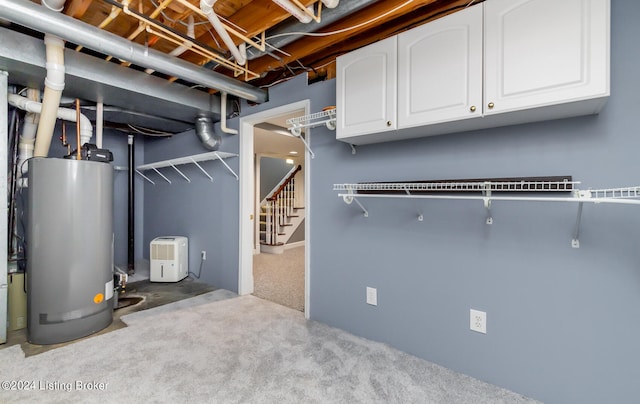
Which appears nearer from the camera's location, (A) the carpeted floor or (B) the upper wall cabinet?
(B) the upper wall cabinet

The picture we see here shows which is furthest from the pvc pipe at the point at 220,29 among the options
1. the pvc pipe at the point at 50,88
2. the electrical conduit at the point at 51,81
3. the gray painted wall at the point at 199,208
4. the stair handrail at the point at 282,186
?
the stair handrail at the point at 282,186

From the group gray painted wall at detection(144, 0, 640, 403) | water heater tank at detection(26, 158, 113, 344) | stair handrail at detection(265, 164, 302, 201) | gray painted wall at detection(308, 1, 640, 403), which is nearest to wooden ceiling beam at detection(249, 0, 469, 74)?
gray painted wall at detection(144, 0, 640, 403)

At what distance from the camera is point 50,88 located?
85.5 inches

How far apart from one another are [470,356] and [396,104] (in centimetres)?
164

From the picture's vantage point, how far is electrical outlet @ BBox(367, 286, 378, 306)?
7.41 ft

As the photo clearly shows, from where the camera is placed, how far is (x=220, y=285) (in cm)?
359

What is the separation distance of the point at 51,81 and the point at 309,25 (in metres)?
1.90

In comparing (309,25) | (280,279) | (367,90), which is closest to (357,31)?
(309,25)

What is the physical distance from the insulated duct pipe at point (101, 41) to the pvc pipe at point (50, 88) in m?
0.31

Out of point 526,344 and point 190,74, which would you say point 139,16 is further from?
point 526,344

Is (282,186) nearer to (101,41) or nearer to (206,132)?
(206,132)

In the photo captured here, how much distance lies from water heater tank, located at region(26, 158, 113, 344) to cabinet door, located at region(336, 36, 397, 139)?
2088mm

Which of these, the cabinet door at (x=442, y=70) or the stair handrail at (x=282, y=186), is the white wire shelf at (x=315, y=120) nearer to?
the cabinet door at (x=442, y=70)

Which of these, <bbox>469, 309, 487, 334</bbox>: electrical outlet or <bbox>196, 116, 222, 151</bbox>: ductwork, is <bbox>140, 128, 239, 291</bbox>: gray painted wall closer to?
<bbox>196, 116, 222, 151</bbox>: ductwork
